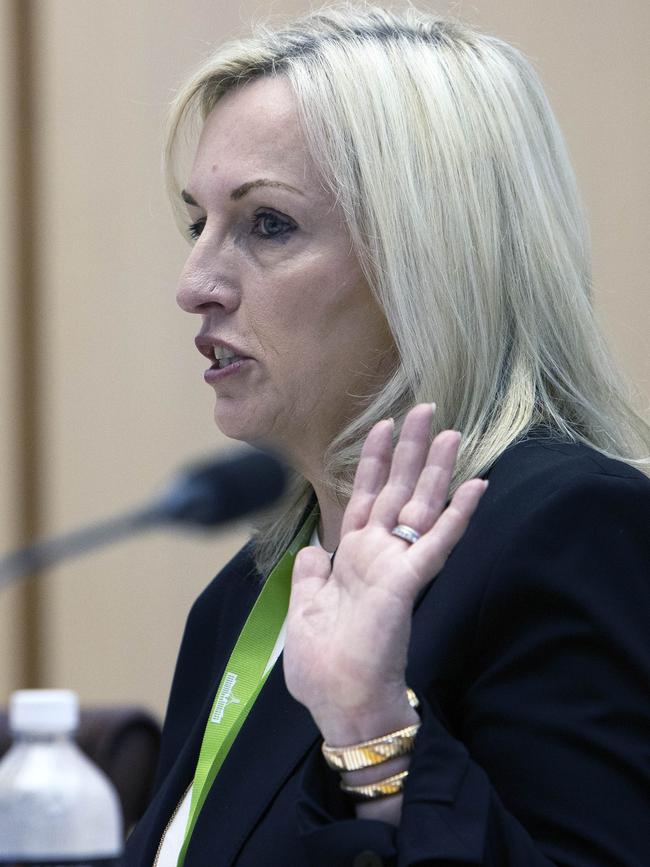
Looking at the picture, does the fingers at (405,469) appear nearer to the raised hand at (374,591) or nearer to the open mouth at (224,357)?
the raised hand at (374,591)

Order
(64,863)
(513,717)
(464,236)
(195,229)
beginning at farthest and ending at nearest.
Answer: (195,229) → (464,236) → (513,717) → (64,863)

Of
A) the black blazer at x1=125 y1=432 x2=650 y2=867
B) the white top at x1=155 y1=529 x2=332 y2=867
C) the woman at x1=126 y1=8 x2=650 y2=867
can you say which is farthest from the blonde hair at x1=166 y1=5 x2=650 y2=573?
the white top at x1=155 y1=529 x2=332 y2=867

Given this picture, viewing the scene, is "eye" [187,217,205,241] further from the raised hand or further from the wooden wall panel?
the wooden wall panel

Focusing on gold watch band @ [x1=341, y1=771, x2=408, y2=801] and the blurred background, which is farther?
the blurred background

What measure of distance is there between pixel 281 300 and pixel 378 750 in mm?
723

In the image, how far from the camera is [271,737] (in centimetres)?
155

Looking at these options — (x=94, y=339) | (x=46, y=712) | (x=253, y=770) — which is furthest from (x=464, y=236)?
(x=94, y=339)

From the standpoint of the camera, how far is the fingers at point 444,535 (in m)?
1.20

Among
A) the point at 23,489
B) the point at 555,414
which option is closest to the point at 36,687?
the point at 23,489

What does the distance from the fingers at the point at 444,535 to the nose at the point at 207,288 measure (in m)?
0.66

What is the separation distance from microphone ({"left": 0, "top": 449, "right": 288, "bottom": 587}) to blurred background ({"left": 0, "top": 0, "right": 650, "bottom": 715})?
2521 mm

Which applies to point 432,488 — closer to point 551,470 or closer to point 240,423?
point 551,470

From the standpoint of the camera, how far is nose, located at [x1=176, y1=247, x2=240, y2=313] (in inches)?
70.6

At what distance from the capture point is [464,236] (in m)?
1.70
